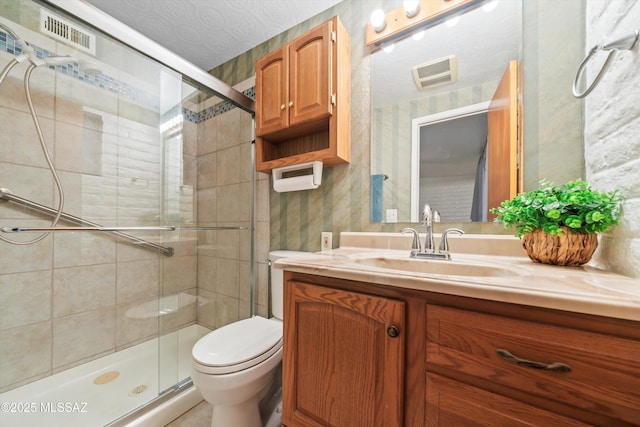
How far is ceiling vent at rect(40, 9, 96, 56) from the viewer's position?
120 cm

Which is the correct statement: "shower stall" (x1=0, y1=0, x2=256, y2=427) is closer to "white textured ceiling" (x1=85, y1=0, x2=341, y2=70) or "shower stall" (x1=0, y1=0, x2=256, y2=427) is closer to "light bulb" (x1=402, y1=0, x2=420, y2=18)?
"white textured ceiling" (x1=85, y1=0, x2=341, y2=70)

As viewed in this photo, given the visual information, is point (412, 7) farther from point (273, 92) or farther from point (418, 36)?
point (273, 92)

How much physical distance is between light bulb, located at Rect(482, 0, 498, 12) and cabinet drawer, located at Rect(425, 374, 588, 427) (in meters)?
1.46

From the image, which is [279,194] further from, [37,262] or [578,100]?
[578,100]

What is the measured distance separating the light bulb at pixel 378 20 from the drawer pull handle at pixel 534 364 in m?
1.49

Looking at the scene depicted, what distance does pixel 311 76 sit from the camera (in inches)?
50.4

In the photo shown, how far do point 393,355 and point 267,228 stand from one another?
1.27 m

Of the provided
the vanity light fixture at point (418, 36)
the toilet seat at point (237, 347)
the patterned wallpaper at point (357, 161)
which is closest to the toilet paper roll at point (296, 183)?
the patterned wallpaper at point (357, 161)

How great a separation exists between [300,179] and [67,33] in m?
1.48

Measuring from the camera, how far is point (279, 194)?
1.65m

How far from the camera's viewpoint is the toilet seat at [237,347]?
0.94 m

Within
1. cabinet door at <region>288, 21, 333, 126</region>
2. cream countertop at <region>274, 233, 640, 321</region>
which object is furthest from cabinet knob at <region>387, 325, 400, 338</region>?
cabinet door at <region>288, 21, 333, 126</region>

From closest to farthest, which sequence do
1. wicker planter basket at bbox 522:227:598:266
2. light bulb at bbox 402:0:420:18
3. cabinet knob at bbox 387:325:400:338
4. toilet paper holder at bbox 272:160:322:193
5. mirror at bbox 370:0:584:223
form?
cabinet knob at bbox 387:325:400:338 < wicker planter basket at bbox 522:227:598:266 < mirror at bbox 370:0:584:223 < light bulb at bbox 402:0:420:18 < toilet paper holder at bbox 272:160:322:193

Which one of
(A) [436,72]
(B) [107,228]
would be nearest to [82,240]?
(B) [107,228]
